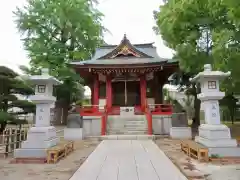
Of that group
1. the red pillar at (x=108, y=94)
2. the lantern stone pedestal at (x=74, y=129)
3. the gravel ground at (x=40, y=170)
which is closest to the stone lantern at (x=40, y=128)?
the gravel ground at (x=40, y=170)

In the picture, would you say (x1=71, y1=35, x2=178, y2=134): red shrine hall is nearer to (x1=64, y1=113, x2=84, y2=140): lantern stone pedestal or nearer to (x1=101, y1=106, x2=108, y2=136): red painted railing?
(x1=101, y1=106, x2=108, y2=136): red painted railing

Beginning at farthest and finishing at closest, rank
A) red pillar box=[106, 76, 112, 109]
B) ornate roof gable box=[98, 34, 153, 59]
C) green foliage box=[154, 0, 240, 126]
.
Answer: ornate roof gable box=[98, 34, 153, 59]
red pillar box=[106, 76, 112, 109]
green foliage box=[154, 0, 240, 126]

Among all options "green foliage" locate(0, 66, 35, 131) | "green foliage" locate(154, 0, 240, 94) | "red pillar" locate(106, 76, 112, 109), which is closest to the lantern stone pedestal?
"red pillar" locate(106, 76, 112, 109)

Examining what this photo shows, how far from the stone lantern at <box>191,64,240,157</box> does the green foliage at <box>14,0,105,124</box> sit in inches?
547

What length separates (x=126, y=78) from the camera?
18516mm

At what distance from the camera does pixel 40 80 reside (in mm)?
8562

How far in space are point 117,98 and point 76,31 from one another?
8103 mm

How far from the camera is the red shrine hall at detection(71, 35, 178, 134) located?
16.4m

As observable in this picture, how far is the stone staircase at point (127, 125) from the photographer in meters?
14.5

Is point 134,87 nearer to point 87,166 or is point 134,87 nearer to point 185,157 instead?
point 185,157

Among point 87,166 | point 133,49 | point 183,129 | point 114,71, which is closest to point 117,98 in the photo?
point 114,71

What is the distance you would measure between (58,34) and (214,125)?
18.6 metres

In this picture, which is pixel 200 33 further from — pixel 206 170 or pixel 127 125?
pixel 206 170

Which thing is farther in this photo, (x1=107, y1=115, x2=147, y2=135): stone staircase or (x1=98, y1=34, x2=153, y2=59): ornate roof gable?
(x1=98, y1=34, x2=153, y2=59): ornate roof gable
